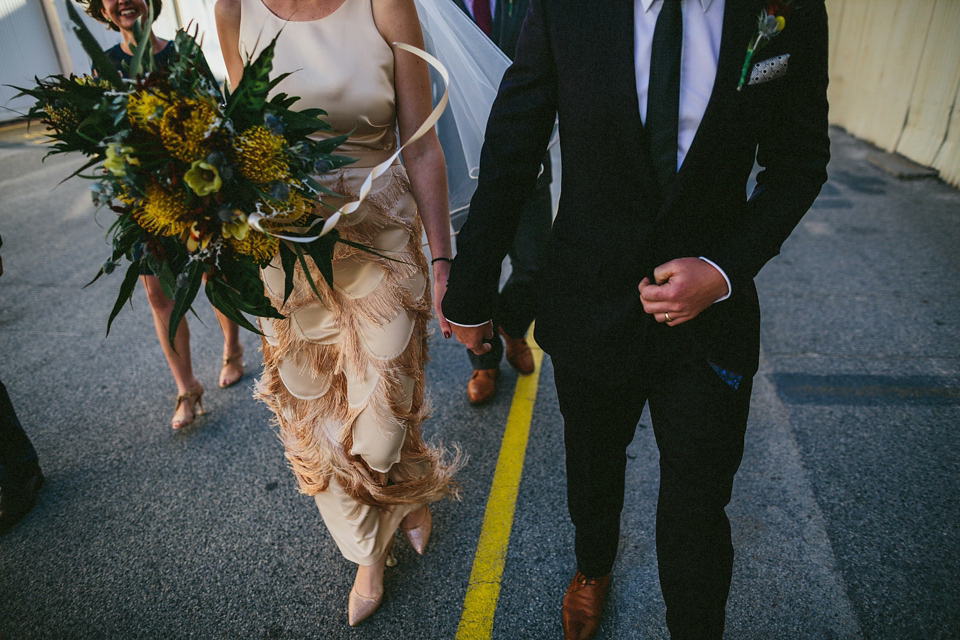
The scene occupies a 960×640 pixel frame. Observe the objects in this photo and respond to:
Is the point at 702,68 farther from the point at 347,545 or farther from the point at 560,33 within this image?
the point at 347,545

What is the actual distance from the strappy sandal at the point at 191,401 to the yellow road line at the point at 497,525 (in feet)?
5.81

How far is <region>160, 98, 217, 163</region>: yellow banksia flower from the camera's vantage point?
4.51ft

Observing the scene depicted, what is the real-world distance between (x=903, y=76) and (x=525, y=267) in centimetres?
696

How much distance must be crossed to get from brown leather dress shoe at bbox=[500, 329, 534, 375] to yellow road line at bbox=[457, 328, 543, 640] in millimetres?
99

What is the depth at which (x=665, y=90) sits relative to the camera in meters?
1.32

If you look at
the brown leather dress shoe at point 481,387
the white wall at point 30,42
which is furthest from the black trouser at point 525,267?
the white wall at point 30,42

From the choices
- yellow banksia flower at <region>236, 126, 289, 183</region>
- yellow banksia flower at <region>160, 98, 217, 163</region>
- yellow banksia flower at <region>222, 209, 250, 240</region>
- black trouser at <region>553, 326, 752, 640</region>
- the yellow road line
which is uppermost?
yellow banksia flower at <region>160, 98, 217, 163</region>

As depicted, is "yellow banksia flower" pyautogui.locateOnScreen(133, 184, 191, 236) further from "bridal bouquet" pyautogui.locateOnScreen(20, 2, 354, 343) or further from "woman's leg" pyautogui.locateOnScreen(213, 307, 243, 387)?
"woman's leg" pyautogui.locateOnScreen(213, 307, 243, 387)

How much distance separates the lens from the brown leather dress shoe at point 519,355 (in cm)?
357

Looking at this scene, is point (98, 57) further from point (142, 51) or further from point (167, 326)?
point (167, 326)

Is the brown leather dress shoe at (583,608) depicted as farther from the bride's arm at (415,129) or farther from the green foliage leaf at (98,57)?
the green foliage leaf at (98,57)

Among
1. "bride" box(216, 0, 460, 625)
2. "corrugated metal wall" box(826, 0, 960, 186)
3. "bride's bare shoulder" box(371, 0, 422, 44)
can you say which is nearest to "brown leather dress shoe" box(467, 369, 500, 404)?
"bride" box(216, 0, 460, 625)

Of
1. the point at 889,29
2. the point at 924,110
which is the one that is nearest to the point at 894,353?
the point at 924,110

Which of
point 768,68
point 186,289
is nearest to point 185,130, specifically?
point 186,289
